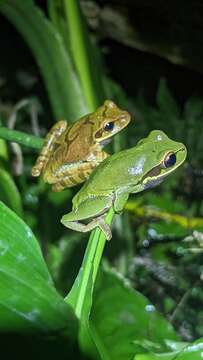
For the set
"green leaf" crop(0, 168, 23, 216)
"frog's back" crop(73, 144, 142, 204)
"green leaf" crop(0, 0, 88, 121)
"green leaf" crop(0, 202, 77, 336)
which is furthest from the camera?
"green leaf" crop(0, 0, 88, 121)

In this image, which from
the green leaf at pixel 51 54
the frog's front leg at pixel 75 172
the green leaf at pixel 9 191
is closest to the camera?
the frog's front leg at pixel 75 172

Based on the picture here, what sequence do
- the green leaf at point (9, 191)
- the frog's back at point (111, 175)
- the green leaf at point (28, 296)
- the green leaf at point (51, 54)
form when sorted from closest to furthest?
1. the green leaf at point (28, 296)
2. the frog's back at point (111, 175)
3. the green leaf at point (9, 191)
4. the green leaf at point (51, 54)

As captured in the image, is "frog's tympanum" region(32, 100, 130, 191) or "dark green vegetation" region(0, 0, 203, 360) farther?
"frog's tympanum" region(32, 100, 130, 191)

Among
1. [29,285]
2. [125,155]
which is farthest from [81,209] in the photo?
[29,285]

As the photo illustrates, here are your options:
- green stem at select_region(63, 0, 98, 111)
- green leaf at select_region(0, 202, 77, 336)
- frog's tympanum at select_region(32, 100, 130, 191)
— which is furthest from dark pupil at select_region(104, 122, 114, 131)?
green stem at select_region(63, 0, 98, 111)

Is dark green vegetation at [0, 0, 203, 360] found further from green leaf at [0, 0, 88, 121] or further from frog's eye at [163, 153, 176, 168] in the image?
frog's eye at [163, 153, 176, 168]

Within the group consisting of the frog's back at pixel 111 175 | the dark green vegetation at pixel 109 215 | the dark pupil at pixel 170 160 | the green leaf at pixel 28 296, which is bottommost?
the dark green vegetation at pixel 109 215

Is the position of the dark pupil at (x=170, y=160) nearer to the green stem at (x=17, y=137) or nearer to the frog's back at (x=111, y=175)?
the frog's back at (x=111, y=175)

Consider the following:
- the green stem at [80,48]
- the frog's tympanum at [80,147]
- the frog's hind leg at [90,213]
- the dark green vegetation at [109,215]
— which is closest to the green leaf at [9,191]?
Answer: the dark green vegetation at [109,215]
